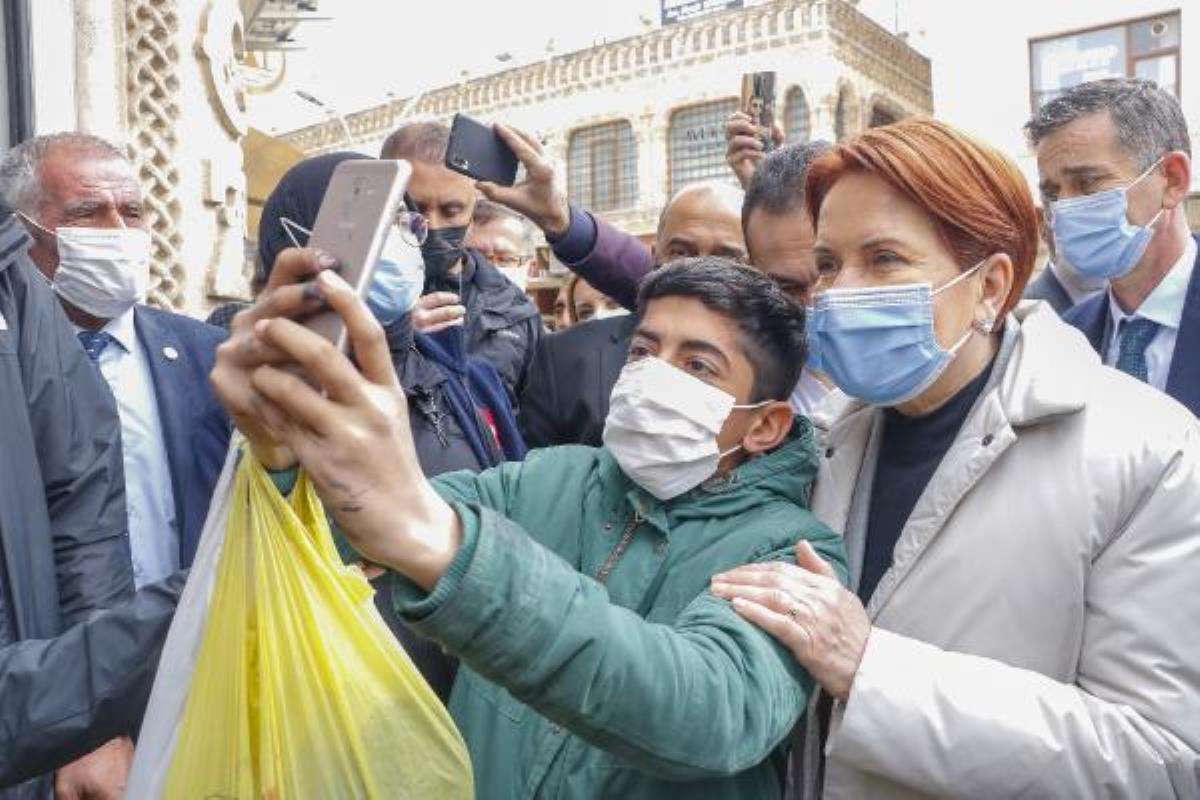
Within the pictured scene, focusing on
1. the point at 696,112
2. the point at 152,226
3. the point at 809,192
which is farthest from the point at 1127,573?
the point at 696,112

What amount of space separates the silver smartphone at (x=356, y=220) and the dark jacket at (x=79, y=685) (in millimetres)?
731

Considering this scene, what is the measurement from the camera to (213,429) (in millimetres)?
2873

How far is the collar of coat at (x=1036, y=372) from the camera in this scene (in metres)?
1.68

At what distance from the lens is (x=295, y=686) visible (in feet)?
4.12

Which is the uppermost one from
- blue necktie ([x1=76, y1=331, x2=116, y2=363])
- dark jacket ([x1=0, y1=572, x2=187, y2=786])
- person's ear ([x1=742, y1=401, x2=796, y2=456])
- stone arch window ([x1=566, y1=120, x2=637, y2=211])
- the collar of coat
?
stone arch window ([x1=566, y1=120, x2=637, y2=211])

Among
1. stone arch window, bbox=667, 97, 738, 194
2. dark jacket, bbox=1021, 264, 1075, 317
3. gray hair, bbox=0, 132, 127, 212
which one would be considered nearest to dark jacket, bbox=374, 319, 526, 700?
gray hair, bbox=0, 132, 127, 212

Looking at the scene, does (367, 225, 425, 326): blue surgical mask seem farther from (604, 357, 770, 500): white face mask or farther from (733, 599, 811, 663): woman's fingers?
(733, 599, 811, 663): woman's fingers

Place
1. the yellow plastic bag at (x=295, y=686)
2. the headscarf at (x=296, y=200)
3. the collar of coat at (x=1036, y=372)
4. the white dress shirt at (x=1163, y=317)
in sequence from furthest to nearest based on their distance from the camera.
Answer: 1. the white dress shirt at (x=1163, y=317)
2. the headscarf at (x=296, y=200)
3. the collar of coat at (x=1036, y=372)
4. the yellow plastic bag at (x=295, y=686)

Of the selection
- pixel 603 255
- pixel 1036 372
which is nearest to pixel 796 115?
pixel 603 255

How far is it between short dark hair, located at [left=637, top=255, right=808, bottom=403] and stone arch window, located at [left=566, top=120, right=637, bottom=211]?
20472 mm

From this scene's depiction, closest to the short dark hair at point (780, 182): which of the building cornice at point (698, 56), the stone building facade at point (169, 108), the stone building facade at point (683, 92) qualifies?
the stone building facade at point (169, 108)

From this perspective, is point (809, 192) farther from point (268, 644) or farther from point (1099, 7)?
point (1099, 7)

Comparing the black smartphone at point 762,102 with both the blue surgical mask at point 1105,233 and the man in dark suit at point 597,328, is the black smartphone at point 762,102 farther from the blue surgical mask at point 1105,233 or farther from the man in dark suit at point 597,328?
the blue surgical mask at point 1105,233

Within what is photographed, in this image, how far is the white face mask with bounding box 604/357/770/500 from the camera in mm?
1825
